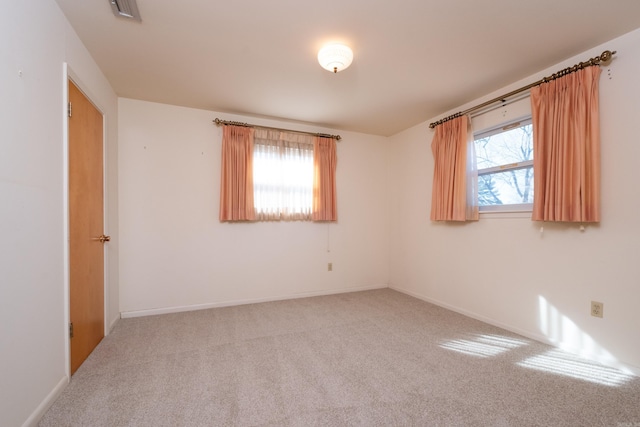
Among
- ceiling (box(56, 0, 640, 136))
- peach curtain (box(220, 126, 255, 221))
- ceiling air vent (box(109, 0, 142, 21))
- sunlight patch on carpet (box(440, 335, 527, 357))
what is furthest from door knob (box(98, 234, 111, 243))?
sunlight patch on carpet (box(440, 335, 527, 357))

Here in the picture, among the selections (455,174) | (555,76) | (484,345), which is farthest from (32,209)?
(555,76)

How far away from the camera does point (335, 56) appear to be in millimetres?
2041

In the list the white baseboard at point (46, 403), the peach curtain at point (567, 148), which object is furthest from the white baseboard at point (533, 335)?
the white baseboard at point (46, 403)

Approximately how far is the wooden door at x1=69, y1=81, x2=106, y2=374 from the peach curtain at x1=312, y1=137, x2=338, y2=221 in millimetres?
2393

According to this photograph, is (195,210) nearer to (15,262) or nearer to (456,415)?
(15,262)

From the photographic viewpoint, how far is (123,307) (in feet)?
9.67

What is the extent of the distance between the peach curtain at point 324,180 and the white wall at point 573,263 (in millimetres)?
1491

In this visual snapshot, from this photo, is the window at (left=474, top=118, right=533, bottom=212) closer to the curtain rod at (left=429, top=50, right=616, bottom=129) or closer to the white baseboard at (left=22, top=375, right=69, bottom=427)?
the curtain rod at (left=429, top=50, right=616, bottom=129)

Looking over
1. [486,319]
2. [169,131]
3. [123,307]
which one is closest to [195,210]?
[169,131]

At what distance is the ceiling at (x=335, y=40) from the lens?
1731 millimetres

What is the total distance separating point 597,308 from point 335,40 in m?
2.90

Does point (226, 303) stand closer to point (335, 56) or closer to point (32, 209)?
point (32, 209)

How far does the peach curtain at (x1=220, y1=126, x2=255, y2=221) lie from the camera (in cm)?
329

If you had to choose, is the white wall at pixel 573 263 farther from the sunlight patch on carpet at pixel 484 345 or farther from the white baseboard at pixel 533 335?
the sunlight patch on carpet at pixel 484 345
